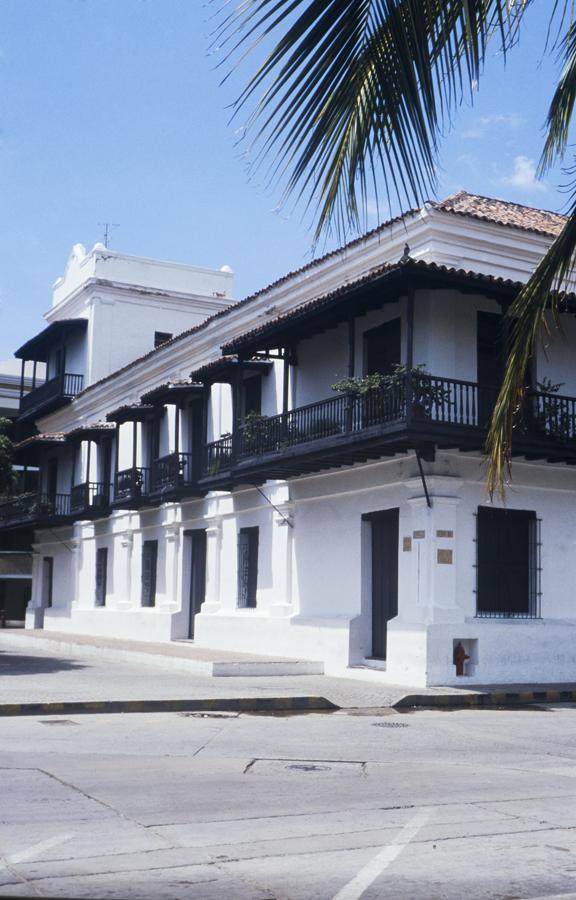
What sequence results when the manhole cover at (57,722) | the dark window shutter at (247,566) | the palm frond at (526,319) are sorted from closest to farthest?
the palm frond at (526,319)
the manhole cover at (57,722)
the dark window shutter at (247,566)

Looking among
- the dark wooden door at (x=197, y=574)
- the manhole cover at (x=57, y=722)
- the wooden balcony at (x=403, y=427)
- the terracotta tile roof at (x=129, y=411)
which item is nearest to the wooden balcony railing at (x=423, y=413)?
the wooden balcony at (x=403, y=427)

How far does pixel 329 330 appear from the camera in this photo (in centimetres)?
2094

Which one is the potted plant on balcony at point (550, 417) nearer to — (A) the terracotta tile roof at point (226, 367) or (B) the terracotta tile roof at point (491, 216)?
(B) the terracotta tile roof at point (491, 216)

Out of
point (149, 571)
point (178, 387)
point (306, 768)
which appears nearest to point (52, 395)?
point (149, 571)

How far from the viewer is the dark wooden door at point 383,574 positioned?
1894 cm

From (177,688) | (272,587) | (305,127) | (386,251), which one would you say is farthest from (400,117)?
(272,587)

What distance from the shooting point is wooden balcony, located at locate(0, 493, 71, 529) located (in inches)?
1383

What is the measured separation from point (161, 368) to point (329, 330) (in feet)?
31.8

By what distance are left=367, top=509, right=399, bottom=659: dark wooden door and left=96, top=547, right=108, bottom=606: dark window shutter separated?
50.4ft

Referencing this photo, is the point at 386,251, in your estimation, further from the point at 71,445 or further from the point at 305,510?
the point at 71,445

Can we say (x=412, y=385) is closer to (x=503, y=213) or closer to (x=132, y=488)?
(x=503, y=213)

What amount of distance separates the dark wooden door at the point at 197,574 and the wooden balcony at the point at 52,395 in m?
10.3

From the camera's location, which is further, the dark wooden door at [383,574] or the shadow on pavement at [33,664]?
the shadow on pavement at [33,664]

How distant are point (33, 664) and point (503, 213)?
40.7 ft
